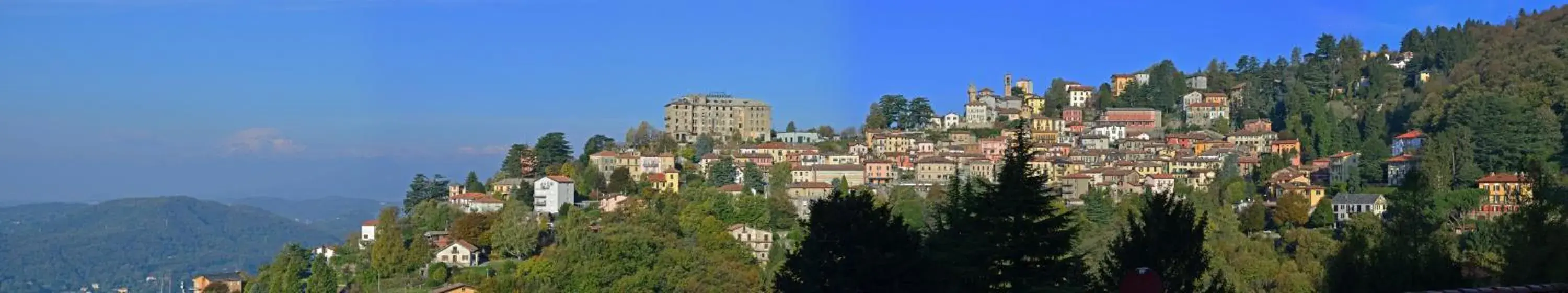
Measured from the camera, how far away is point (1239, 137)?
4897 centimetres

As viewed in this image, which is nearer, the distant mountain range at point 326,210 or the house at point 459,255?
the house at point 459,255


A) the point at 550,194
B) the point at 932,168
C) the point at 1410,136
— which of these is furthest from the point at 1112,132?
the point at 550,194

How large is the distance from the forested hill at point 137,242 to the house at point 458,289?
6071cm

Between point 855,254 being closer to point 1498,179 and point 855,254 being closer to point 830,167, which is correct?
point 1498,179

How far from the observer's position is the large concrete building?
54.2 meters

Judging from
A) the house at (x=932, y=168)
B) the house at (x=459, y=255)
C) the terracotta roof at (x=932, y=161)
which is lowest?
the house at (x=459, y=255)

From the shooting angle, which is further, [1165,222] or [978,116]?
[978,116]

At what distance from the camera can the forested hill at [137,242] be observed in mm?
95000

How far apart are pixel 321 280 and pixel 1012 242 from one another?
24.0m

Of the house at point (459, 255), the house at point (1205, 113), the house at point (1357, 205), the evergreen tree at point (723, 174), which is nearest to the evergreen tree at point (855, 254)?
the house at point (459, 255)

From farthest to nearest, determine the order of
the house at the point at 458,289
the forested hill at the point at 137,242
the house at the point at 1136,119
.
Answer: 1. the forested hill at the point at 137,242
2. the house at the point at 1136,119
3. the house at the point at 458,289

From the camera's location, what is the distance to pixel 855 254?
11.5 metres

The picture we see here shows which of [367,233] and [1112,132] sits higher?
[1112,132]

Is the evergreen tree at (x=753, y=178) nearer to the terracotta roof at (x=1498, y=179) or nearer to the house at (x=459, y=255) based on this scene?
the house at (x=459, y=255)
